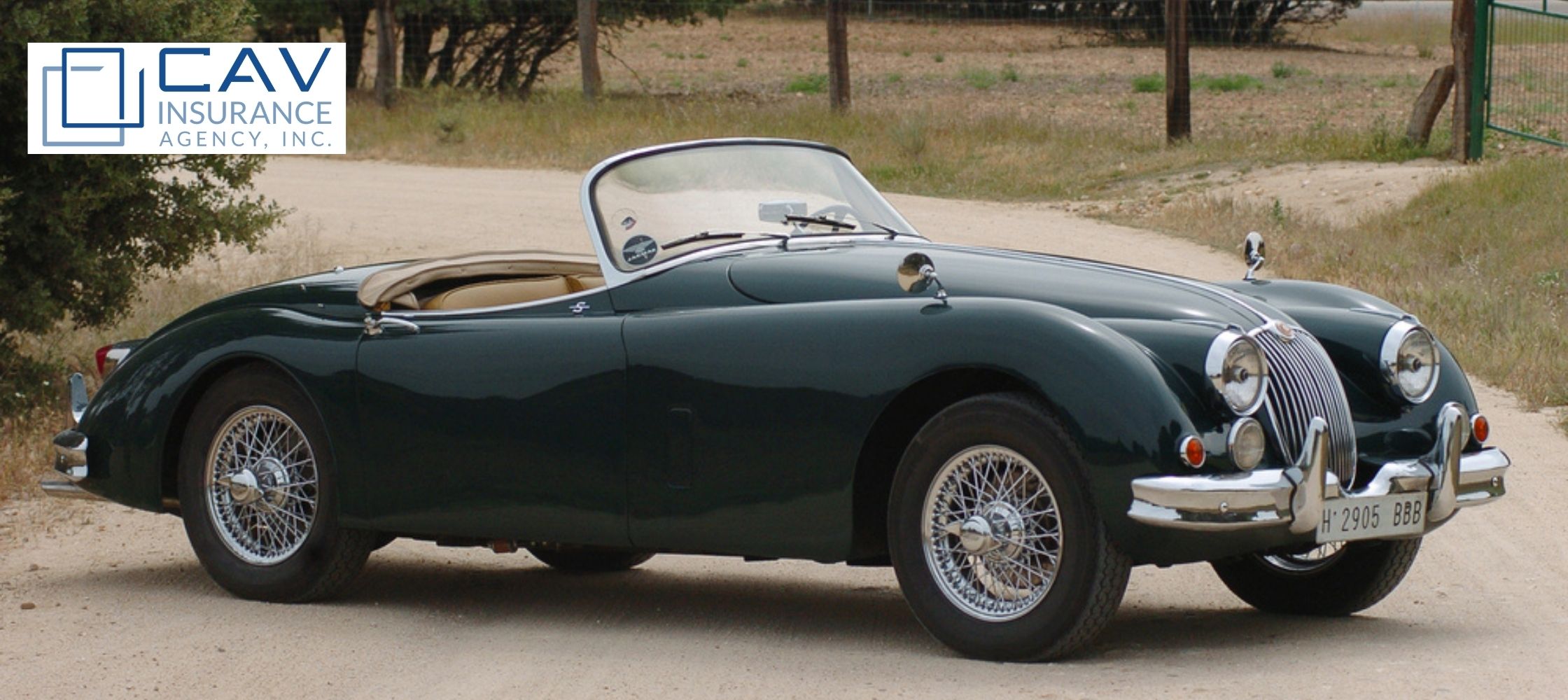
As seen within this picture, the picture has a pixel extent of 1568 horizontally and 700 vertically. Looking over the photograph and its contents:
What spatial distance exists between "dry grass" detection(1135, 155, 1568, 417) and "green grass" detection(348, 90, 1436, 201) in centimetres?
254

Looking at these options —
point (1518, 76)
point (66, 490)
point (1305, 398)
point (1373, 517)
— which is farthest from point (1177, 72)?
point (1373, 517)

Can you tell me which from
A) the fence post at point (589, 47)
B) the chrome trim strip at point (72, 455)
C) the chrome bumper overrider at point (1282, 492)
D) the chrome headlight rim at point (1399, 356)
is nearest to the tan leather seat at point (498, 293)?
the chrome trim strip at point (72, 455)

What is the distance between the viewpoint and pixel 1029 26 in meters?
46.4

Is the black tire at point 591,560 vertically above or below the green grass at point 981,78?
below

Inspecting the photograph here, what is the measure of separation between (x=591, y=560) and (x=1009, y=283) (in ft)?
7.64

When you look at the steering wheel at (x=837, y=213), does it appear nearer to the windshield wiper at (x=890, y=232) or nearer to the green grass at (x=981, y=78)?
the windshield wiper at (x=890, y=232)

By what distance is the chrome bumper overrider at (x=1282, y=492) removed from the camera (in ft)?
16.4

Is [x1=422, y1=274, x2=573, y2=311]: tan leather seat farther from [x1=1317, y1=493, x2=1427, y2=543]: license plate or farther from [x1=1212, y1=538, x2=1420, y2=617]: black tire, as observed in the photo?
[x1=1317, y1=493, x2=1427, y2=543]: license plate

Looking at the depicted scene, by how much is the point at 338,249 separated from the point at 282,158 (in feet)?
28.8

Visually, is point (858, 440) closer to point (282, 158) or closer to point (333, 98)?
point (333, 98)

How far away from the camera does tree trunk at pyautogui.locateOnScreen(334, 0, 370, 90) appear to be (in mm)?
30656

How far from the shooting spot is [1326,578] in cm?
620

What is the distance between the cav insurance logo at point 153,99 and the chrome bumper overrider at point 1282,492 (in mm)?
8216

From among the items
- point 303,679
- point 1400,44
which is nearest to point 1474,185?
point 303,679
